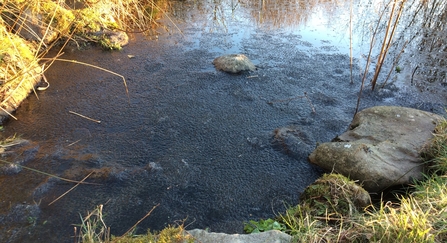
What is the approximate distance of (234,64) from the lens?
5.27 metres

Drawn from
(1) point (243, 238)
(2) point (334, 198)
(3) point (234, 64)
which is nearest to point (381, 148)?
(2) point (334, 198)

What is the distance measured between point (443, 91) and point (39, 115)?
19.4 feet

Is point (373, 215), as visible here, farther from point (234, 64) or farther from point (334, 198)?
point (234, 64)

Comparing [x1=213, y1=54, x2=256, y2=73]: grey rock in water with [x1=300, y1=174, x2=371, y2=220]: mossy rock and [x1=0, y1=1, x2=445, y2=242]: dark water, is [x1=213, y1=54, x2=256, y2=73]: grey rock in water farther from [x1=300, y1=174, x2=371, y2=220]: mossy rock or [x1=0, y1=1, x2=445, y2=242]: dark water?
[x1=300, y1=174, x2=371, y2=220]: mossy rock

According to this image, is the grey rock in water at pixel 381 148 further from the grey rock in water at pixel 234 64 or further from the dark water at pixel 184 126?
the grey rock in water at pixel 234 64

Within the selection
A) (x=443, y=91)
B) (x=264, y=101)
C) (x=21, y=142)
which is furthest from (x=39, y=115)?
(x=443, y=91)

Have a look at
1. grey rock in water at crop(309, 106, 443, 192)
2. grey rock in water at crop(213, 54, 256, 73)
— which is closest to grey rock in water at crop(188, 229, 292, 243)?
grey rock in water at crop(309, 106, 443, 192)

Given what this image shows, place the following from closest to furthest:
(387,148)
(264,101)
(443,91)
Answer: (387,148)
(264,101)
(443,91)

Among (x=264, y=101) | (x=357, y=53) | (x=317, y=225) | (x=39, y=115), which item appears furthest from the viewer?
(x=357, y=53)

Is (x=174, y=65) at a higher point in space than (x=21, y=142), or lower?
higher

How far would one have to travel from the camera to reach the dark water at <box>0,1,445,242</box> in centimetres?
295

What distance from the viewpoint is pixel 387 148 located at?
11.0 feet

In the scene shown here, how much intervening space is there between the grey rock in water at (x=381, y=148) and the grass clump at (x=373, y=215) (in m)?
0.16

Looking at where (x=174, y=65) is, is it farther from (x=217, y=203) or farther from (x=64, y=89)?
(x=217, y=203)
